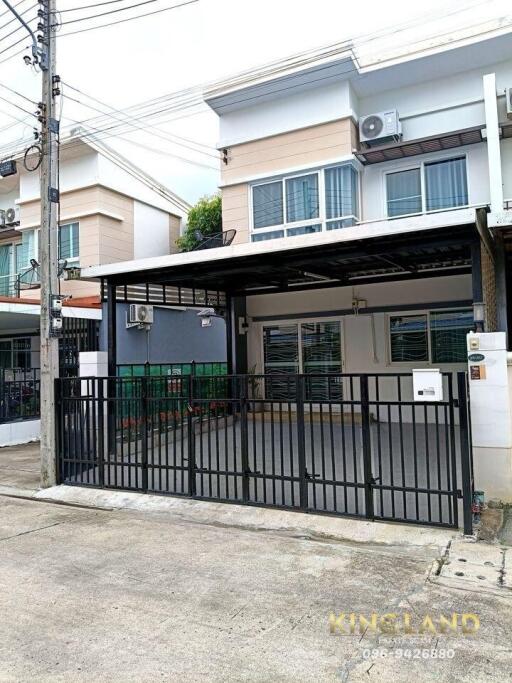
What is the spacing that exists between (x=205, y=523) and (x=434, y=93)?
32.9 ft

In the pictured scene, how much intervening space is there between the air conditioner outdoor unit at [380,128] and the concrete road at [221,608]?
28.8 ft

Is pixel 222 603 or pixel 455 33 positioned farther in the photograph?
pixel 455 33

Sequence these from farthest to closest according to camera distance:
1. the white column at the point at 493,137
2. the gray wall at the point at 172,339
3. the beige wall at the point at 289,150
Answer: the gray wall at the point at 172,339
the beige wall at the point at 289,150
the white column at the point at 493,137

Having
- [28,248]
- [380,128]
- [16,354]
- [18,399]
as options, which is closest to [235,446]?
[18,399]

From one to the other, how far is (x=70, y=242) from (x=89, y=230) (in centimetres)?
82

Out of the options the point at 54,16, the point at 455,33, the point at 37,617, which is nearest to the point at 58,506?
the point at 37,617

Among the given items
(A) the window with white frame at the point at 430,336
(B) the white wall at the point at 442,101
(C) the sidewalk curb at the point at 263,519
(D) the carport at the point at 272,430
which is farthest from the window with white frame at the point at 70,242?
(C) the sidewalk curb at the point at 263,519

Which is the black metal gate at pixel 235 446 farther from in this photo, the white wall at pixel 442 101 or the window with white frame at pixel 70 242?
the window with white frame at pixel 70 242

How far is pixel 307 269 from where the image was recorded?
388 inches

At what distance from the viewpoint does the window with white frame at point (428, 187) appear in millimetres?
10797

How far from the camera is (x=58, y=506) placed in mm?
6629

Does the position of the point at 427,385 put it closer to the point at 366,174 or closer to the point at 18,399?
the point at 366,174

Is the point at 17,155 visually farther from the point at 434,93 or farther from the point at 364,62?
the point at 434,93

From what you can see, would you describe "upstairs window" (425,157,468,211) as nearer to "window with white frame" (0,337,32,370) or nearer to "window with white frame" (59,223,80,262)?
"window with white frame" (59,223,80,262)
